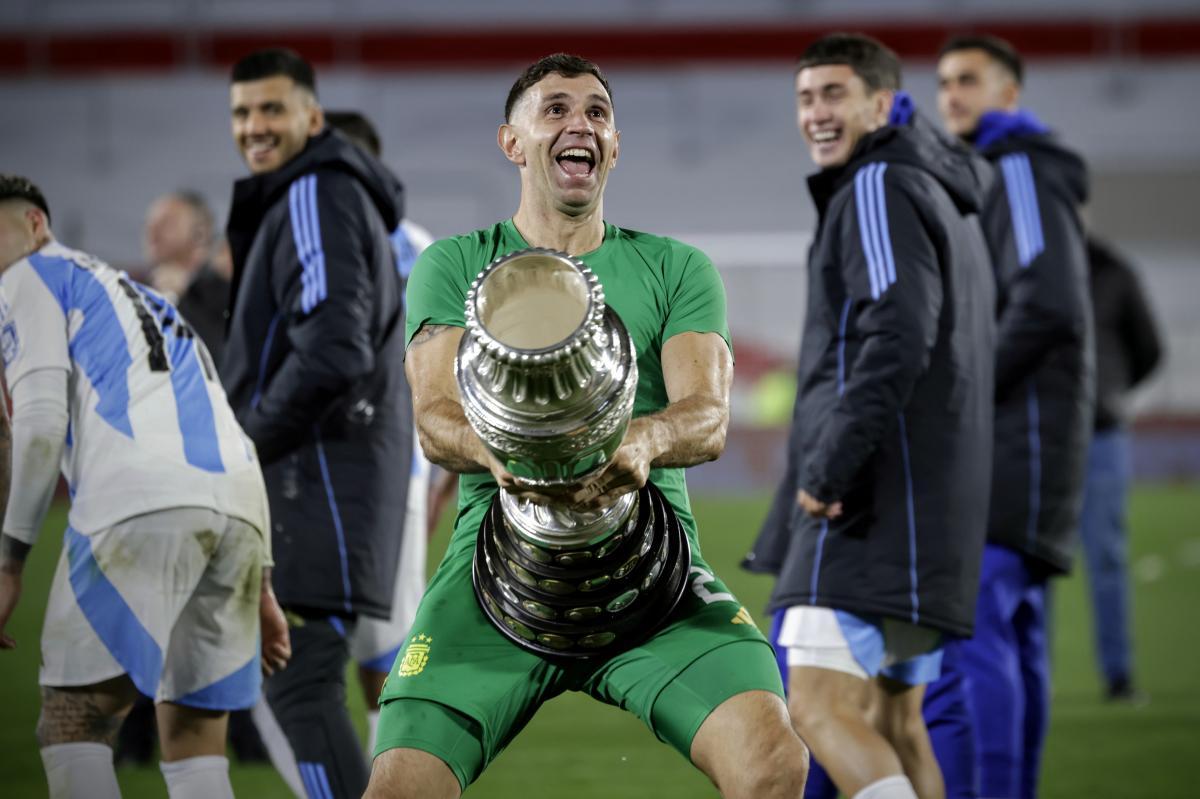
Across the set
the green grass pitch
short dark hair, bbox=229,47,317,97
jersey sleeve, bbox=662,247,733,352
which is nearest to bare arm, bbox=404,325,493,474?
jersey sleeve, bbox=662,247,733,352

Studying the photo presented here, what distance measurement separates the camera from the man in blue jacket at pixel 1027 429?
4895 mm

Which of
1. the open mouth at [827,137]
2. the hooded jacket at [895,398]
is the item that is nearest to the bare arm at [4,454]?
the hooded jacket at [895,398]

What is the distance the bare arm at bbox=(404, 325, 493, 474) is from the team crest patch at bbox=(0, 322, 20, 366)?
989 mm

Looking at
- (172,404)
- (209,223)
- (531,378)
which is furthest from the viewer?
(209,223)

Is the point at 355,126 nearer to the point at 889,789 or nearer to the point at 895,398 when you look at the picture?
the point at 895,398

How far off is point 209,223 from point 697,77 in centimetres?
1586

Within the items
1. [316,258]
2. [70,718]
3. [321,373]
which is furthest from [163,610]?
[316,258]

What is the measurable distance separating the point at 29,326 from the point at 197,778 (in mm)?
1045

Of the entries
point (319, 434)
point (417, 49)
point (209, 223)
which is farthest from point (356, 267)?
point (417, 49)

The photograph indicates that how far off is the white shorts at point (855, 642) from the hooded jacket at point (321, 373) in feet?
3.56

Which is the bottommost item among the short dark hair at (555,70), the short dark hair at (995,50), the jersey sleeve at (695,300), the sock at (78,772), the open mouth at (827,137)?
the sock at (78,772)

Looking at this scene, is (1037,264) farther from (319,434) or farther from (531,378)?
(531,378)

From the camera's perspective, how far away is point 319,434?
175 inches

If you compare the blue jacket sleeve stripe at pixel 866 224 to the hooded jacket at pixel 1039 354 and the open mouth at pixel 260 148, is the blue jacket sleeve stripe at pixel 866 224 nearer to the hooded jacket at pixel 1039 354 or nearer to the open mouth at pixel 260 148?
the hooded jacket at pixel 1039 354
